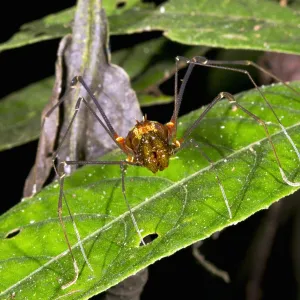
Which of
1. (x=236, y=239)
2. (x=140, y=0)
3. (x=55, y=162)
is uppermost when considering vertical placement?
(x=140, y=0)

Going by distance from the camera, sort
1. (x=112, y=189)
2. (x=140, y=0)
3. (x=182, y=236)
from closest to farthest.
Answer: (x=182, y=236), (x=112, y=189), (x=140, y=0)

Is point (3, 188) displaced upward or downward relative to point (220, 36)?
downward

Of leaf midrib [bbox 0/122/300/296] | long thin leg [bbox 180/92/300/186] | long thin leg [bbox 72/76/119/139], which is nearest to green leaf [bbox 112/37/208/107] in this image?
long thin leg [bbox 72/76/119/139]

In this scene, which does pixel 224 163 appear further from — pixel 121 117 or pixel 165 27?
pixel 165 27

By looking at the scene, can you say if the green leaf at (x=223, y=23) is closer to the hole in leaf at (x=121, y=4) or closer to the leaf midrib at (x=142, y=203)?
the hole in leaf at (x=121, y=4)

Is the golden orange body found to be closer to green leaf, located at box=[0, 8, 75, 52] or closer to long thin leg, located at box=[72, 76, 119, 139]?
long thin leg, located at box=[72, 76, 119, 139]

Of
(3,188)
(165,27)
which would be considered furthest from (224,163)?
(3,188)

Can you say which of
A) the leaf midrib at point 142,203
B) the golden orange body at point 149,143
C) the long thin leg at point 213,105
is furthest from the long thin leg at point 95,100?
the leaf midrib at point 142,203
